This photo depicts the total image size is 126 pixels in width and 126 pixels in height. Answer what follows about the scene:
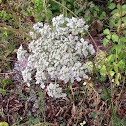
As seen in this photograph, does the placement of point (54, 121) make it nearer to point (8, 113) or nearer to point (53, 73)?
point (8, 113)

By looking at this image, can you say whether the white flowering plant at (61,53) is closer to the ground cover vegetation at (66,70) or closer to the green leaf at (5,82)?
the ground cover vegetation at (66,70)

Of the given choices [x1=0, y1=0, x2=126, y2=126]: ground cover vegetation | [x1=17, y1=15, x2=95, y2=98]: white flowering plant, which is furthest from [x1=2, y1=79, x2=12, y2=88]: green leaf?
[x1=17, y1=15, x2=95, y2=98]: white flowering plant

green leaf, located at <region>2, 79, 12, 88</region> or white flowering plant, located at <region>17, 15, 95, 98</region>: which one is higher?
white flowering plant, located at <region>17, 15, 95, 98</region>

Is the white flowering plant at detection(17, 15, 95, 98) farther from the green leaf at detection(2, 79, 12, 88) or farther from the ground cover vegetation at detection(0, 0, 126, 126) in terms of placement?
the green leaf at detection(2, 79, 12, 88)

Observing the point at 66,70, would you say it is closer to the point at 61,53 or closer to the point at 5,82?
the point at 61,53

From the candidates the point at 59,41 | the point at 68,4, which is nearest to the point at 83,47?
the point at 59,41

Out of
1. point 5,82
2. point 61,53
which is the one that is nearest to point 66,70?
point 61,53

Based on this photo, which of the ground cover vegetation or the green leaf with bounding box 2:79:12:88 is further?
the green leaf with bounding box 2:79:12:88

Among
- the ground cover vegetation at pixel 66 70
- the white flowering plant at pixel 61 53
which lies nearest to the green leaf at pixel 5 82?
the ground cover vegetation at pixel 66 70
